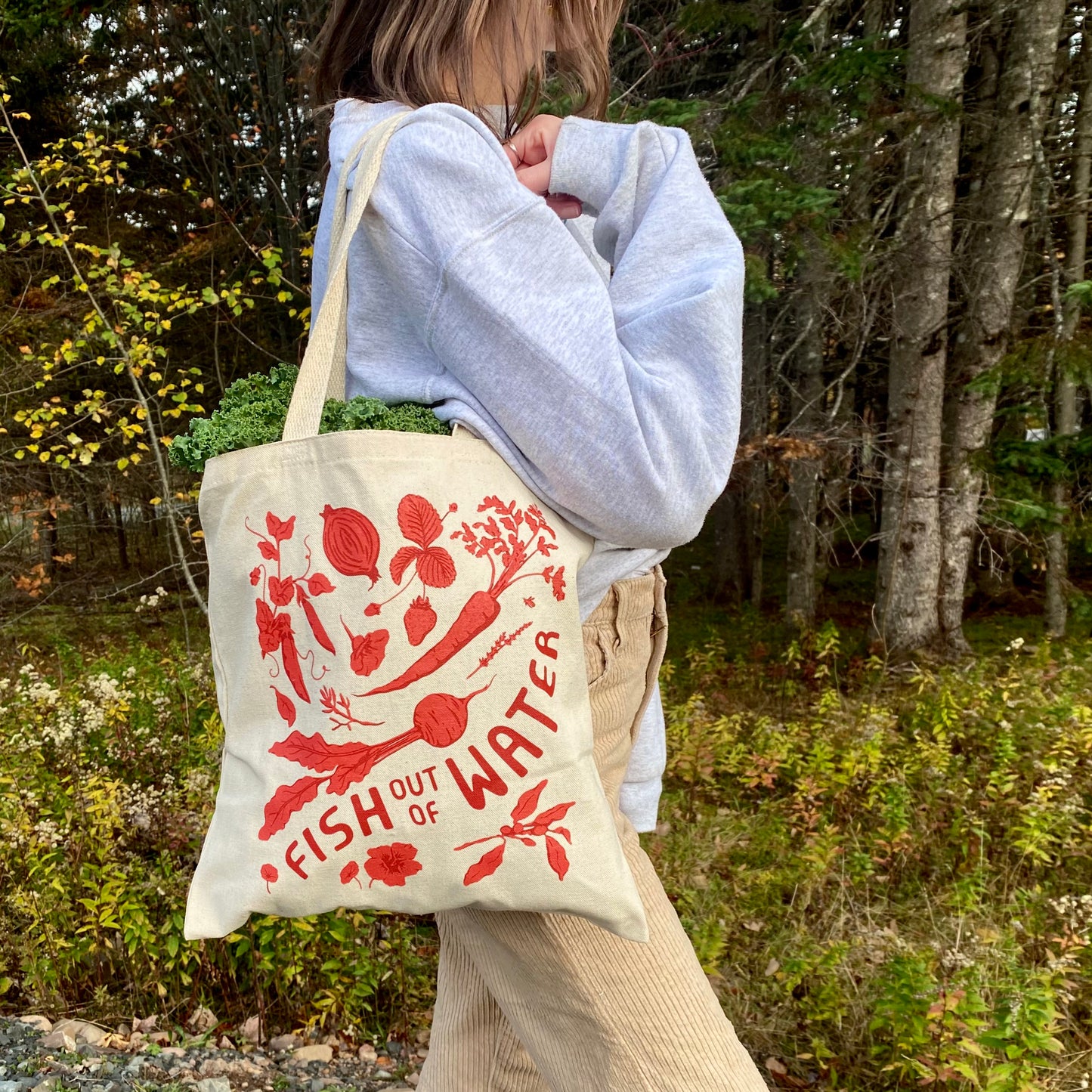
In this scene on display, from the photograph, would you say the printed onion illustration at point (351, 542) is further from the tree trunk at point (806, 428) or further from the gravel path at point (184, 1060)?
the tree trunk at point (806, 428)

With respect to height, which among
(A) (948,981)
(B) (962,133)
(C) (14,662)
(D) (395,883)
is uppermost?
(B) (962,133)

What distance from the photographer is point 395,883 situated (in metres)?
0.95

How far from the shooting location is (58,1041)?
2.46 meters

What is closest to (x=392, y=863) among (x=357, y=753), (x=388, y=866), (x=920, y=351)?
(x=388, y=866)

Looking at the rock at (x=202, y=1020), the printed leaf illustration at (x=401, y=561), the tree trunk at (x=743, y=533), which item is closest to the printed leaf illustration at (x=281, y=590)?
the printed leaf illustration at (x=401, y=561)

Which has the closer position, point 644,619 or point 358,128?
point 358,128

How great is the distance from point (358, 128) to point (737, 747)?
11.9 feet

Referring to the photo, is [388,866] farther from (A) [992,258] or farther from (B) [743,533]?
(B) [743,533]

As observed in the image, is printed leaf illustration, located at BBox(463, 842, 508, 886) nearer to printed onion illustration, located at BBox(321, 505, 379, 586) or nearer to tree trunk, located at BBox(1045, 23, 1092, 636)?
printed onion illustration, located at BBox(321, 505, 379, 586)

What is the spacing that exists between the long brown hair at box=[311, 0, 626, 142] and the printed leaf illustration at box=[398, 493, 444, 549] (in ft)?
1.77

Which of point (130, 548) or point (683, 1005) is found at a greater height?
point (683, 1005)

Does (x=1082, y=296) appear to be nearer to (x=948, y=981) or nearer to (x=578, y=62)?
(x=948, y=981)

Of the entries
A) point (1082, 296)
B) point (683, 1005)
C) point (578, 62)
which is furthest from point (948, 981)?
point (1082, 296)

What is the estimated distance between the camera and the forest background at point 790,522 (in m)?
2.60
